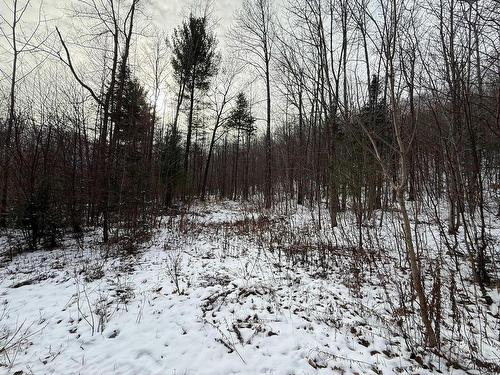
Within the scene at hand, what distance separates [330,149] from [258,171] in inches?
1042

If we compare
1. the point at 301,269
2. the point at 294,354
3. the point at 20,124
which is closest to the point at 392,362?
the point at 294,354

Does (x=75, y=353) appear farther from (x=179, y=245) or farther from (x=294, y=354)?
(x=179, y=245)

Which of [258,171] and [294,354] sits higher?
[258,171]

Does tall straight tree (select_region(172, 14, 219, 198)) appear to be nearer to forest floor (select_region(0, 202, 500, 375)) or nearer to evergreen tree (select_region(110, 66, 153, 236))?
evergreen tree (select_region(110, 66, 153, 236))

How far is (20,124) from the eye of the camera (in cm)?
789

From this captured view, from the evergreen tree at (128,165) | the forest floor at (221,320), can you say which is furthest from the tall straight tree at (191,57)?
the forest floor at (221,320)

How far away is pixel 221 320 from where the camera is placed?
3119mm

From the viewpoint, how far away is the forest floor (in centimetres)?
237

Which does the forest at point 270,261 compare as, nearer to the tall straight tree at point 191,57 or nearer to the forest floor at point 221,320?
the forest floor at point 221,320

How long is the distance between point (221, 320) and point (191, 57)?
16408 mm

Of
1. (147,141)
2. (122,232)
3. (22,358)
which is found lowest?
(22,358)

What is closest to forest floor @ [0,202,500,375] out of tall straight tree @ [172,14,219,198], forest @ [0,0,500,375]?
forest @ [0,0,500,375]

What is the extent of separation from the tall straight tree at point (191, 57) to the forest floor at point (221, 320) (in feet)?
35.5

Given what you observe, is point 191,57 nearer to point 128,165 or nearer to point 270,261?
point 128,165
